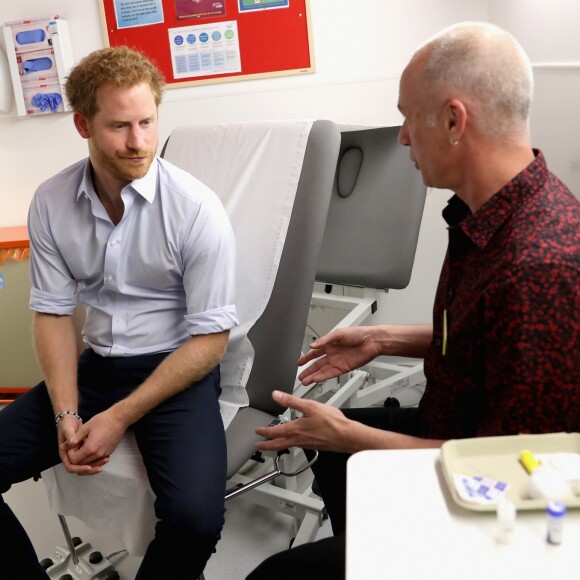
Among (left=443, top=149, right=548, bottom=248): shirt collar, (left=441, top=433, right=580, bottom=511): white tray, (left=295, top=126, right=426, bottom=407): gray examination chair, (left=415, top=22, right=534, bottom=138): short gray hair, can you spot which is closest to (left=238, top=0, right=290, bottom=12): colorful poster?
(left=295, top=126, right=426, bottom=407): gray examination chair

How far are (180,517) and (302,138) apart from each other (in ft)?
3.22

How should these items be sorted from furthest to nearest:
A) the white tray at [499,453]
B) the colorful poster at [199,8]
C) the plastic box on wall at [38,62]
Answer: the plastic box on wall at [38,62] < the colorful poster at [199,8] < the white tray at [499,453]

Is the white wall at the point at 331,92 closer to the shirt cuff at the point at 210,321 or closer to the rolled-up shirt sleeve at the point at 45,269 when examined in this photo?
the rolled-up shirt sleeve at the point at 45,269

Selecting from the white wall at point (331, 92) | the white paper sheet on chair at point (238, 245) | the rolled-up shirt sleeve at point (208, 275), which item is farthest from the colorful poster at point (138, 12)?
the rolled-up shirt sleeve at point (208, 275)

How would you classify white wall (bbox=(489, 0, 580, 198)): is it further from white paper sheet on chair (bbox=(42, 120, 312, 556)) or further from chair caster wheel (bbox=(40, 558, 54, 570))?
chair caster wheel (bbox=(40, 558, 54, 570))

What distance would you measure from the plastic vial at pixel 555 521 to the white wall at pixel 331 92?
6.36 feet

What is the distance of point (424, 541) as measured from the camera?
2.24ft

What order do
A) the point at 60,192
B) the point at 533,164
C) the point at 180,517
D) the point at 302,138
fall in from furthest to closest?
the point at 302,138 < the point at 60,192 < the point at 180,517 < the point at 533,164

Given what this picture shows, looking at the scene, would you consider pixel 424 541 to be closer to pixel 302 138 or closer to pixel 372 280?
pixel 302 138

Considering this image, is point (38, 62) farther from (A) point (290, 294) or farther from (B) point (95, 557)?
(B) point (95, 557)

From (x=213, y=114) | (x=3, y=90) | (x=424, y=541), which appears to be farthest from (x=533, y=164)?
(x=3, y=90)

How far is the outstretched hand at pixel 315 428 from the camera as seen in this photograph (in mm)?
1113

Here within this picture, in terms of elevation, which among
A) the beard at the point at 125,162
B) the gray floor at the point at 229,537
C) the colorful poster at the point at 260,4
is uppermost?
the colorful poster at the point at 260,4

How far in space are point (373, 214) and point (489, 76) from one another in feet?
3.74
